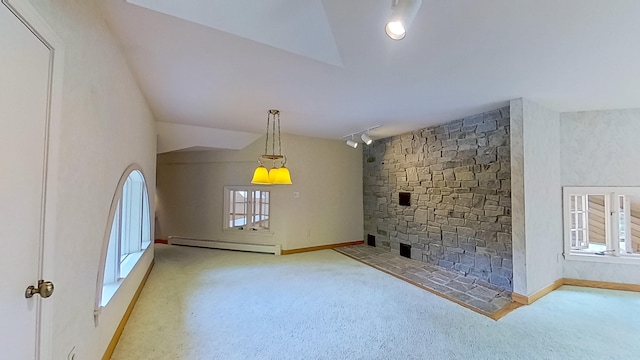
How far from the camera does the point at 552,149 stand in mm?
3613

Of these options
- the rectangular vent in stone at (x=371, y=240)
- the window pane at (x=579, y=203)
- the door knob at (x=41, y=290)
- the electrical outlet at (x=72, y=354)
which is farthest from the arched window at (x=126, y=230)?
the window pane at (x=579, y=203)

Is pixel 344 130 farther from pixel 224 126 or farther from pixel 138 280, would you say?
pixel 138 280

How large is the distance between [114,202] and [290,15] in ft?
6.80

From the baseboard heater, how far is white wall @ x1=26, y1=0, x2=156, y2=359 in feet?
10.7

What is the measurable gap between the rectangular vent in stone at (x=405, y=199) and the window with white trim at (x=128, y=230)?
14.4 ft

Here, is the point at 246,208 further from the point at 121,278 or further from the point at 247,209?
the point at 121,278

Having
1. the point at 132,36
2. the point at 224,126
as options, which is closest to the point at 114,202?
the point at 132,36

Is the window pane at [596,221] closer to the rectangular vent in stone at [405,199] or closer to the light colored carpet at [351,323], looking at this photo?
the light colored carpet at [351,323]

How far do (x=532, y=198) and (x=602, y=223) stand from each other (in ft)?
5.76

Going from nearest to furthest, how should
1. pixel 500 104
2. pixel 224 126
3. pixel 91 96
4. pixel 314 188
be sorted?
pixel 91 96 → pixel 500 104 → pixel 224 126 → pixel 314 188

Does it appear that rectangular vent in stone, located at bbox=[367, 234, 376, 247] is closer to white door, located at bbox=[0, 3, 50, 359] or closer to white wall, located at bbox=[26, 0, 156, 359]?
white wall, located at bbox=[26, 0, 156, 359]

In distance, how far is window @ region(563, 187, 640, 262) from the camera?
3.60 m

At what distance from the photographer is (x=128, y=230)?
346 cm

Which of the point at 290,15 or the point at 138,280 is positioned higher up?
the point at 290,15
